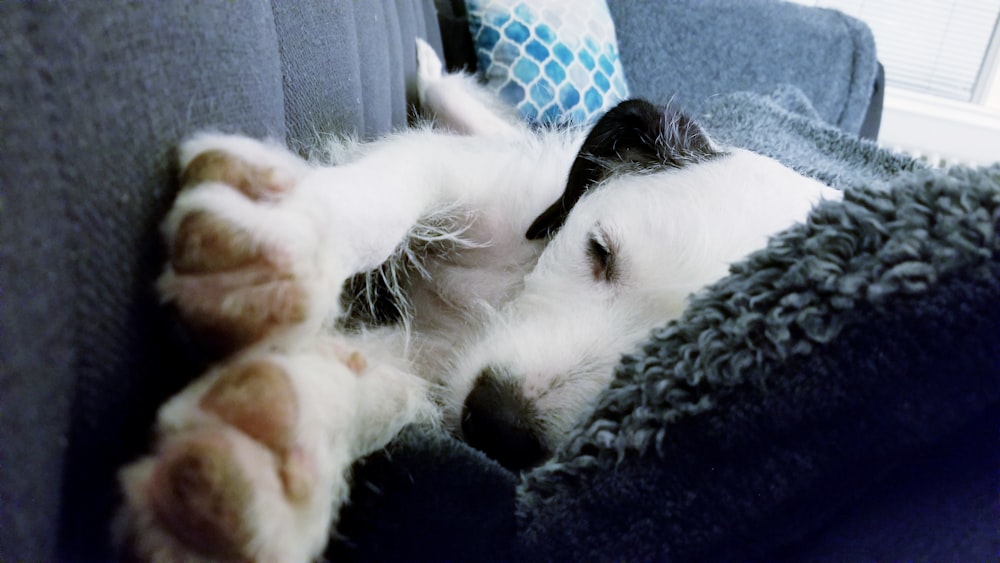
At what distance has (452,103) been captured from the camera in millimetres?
1683

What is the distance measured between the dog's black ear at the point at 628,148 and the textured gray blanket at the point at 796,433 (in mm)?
452

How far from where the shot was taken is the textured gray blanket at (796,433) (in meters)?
0.45

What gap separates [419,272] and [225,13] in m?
0.55

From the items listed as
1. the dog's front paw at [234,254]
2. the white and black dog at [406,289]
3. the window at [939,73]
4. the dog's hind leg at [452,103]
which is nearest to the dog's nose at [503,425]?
the white and black dog at [406,289]

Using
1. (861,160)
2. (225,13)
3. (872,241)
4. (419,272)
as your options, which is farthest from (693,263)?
(861,160)

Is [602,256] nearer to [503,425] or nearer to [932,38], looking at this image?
[503,425]

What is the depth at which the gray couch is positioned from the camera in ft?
1.00

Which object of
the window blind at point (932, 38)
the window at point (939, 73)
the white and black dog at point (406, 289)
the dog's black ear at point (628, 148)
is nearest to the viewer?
the white and black dog at point (406, 289)

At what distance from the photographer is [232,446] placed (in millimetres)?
392

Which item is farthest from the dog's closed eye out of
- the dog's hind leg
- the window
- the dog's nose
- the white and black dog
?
the window

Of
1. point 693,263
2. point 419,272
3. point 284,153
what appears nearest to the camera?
point 284,153

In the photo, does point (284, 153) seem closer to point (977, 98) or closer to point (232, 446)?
point (232, 446)

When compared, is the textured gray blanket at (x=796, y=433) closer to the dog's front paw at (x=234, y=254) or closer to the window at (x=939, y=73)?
the dog's front paw at (x=234, y=254)

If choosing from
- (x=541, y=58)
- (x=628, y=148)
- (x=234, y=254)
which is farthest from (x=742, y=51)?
(x=234, y=254)
